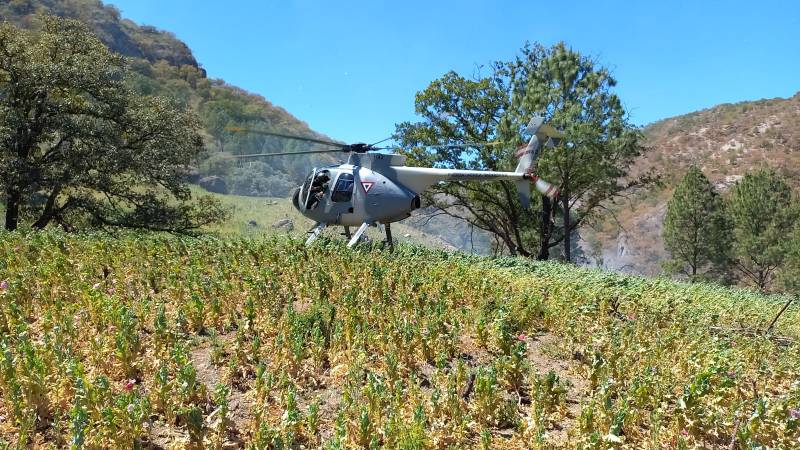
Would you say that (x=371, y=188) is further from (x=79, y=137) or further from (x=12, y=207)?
(x=12, y=207)

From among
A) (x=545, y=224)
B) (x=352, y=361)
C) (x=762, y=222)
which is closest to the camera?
(x=352, y=361)

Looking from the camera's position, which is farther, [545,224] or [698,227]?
[698,227]

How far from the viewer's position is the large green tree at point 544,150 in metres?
23.1

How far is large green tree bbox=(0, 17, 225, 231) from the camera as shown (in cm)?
1975

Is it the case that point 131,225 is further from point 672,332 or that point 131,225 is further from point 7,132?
point 672,332

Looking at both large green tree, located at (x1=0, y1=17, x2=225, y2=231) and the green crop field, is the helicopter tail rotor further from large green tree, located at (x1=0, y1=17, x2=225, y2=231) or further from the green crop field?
large green tree, located at (x1=0, y1=17, x2=225, y2=231)

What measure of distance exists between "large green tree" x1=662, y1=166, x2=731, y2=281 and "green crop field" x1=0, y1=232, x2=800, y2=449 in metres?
36.9

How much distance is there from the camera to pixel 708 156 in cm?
9762

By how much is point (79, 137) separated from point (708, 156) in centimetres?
10847

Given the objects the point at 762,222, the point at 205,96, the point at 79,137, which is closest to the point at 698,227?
the point at 762,222

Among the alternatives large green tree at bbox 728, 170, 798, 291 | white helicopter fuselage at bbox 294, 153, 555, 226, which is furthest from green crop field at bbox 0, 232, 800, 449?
large green tree at bbox 728, 170, 798, 291

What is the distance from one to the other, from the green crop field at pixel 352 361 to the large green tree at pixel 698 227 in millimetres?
36937

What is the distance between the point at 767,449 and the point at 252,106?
153 meters

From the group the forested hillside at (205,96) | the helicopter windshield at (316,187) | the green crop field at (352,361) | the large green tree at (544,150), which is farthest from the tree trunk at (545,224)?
the forested hillside at (205,96)
